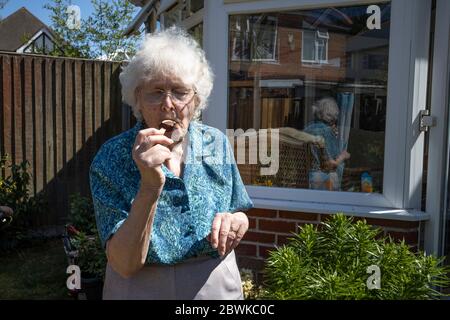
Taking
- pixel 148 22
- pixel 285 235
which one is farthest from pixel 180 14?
pixel 285 235

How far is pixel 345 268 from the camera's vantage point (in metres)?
2.08

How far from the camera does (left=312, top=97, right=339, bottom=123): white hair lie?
3287 mm

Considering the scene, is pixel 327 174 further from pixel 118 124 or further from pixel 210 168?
pixel 118 124

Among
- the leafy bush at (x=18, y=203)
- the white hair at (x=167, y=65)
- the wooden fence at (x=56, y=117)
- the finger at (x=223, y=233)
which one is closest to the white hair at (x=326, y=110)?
the white hair at (x=167, y=65)

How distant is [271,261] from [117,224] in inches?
35.5

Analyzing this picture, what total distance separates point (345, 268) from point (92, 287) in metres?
2.25

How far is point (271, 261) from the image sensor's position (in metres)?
2.07

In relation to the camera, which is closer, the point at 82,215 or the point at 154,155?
the point at 154,155

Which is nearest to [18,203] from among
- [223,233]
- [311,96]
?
[311,96]

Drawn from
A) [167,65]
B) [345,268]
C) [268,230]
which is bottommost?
[268,230]

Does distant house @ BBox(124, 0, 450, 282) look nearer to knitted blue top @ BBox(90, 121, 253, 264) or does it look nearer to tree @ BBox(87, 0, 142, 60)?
knitted blue top @ BBox(90, 121, 253, 264)

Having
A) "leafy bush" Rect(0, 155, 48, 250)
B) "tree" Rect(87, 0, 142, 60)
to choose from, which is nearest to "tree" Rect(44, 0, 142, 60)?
"tree" Rect(87, 0, 142, 60)

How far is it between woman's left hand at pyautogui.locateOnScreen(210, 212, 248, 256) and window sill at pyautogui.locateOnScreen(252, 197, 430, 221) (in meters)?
1.70

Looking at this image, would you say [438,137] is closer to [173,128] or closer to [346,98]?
[346,98]
